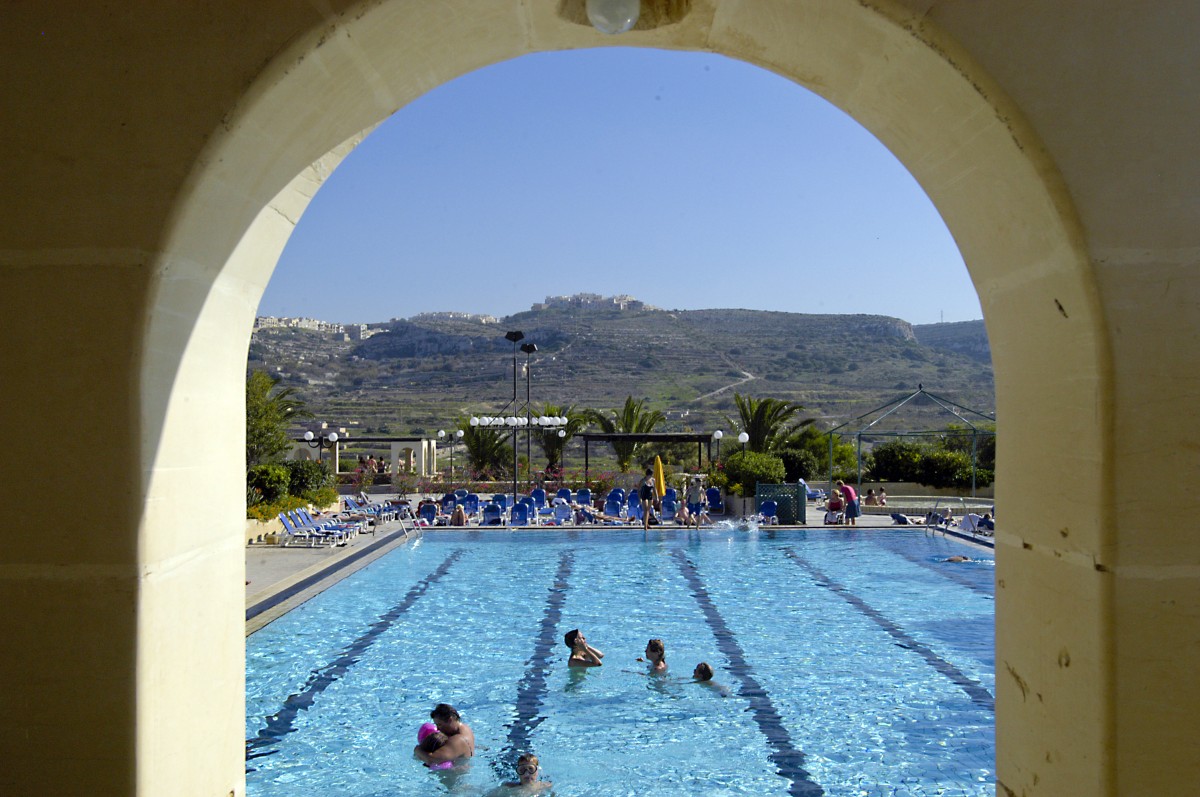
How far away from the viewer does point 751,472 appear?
71.0 feet

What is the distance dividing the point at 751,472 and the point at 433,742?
16.0 m

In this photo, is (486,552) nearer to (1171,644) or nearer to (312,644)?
(312,644)

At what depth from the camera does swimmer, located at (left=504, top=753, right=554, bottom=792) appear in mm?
5879

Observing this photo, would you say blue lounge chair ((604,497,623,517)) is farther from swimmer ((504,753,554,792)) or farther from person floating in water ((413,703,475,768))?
swimmer ((504,753,554,792))

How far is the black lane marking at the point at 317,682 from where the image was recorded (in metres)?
6.73

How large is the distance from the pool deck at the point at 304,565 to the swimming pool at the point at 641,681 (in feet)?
0.95

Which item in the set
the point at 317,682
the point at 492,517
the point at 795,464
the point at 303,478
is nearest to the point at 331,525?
the point at 303,478

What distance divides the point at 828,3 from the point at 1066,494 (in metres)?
1.34

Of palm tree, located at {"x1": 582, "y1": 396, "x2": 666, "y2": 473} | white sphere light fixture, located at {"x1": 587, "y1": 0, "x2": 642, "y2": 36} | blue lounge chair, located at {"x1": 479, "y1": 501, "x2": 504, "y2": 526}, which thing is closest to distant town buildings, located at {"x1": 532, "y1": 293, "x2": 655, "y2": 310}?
palm tree, located at {"x1": 582, "y1": 396, "x2": 666, "y2": 473}

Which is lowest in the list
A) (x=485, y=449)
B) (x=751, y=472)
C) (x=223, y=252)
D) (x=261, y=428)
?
(x=751, y=472)

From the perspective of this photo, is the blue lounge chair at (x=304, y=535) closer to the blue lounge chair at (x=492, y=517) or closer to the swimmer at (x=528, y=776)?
the blue lounge chair at (x=492, y=517)

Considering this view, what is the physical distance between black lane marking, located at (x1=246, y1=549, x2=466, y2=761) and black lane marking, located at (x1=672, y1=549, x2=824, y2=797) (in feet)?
11.7

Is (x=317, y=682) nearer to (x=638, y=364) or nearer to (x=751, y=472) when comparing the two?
(x=751, y=472)

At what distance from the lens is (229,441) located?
281 centimetres
